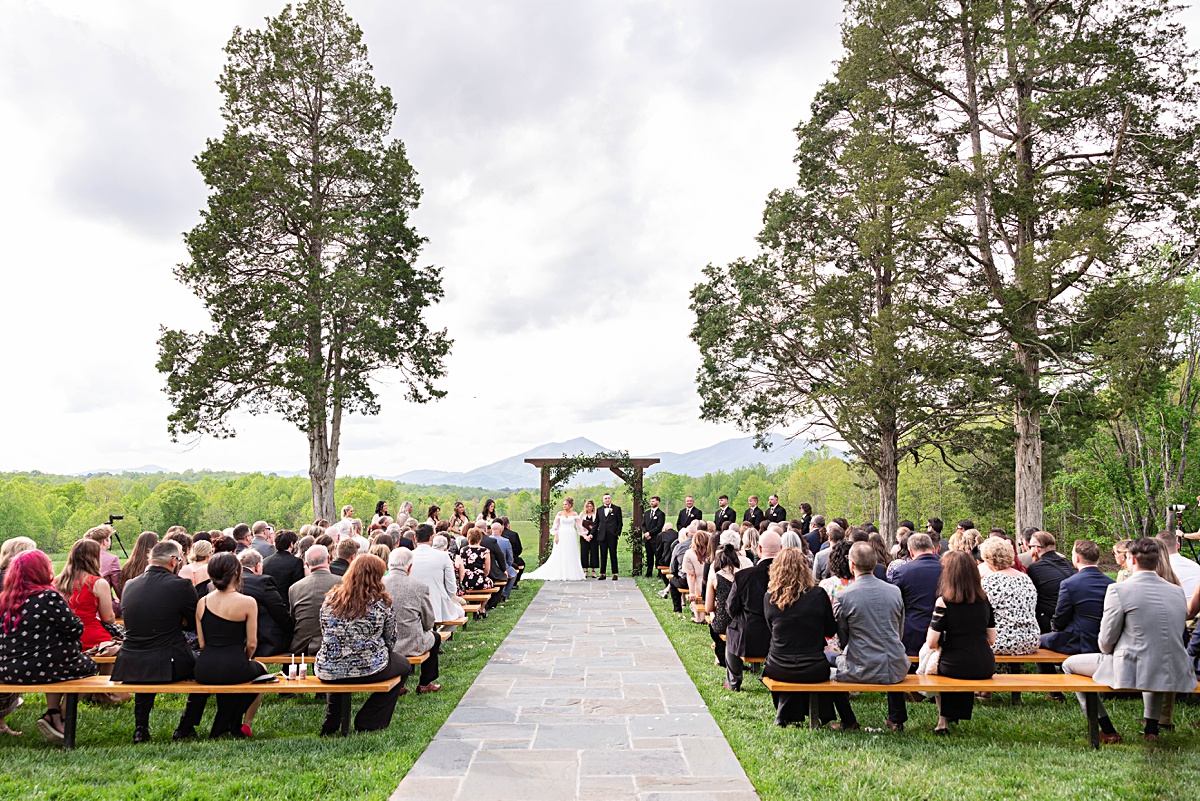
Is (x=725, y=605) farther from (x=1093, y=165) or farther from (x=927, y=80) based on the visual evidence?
(x=927, y=80)

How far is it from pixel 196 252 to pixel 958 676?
807 inches

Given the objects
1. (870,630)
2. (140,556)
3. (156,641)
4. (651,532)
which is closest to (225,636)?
(156,641)

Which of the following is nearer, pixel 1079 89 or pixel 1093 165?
pixel 1079 89

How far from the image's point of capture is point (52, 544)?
44.0 m

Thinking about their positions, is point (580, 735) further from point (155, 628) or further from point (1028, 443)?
point (1028, 443)

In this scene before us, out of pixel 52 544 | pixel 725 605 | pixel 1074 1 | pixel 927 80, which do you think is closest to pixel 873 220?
pixel 927 80

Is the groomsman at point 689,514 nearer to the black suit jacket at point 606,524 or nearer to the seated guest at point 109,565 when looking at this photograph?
the black suit jacket at point 606,524

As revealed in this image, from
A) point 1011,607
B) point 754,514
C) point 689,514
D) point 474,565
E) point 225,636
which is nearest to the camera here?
point 225,636

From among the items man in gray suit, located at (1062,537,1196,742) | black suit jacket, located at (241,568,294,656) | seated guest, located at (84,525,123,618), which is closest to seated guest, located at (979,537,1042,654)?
man in gray suit, located at (1062,537,1196,742)

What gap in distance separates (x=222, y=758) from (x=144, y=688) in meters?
0.84

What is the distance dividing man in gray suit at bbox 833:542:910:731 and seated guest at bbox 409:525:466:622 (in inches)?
171

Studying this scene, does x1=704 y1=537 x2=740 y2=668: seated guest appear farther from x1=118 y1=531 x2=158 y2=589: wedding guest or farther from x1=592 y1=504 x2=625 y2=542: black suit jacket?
x1=592 y1=504 x2=625 y2=542: black suit jacket

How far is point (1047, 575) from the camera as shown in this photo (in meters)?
7.33

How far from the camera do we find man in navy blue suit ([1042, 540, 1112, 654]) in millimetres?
6426
